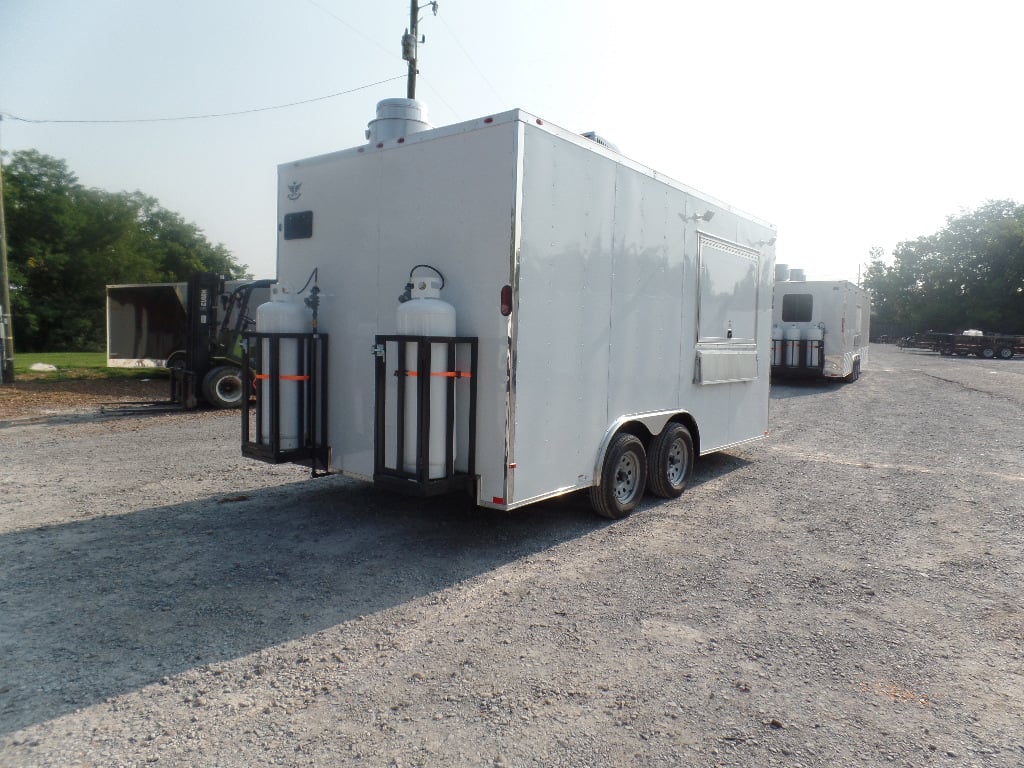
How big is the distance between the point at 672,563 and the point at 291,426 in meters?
3.00

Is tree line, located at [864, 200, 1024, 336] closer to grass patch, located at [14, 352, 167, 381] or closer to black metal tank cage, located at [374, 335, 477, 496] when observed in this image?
grass patch, located at [14, 352, 167, 381]

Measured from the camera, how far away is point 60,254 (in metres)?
38.3

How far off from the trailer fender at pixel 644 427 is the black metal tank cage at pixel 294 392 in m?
2.16

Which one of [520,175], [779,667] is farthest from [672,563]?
[520,175]

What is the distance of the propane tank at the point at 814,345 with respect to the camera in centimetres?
1827

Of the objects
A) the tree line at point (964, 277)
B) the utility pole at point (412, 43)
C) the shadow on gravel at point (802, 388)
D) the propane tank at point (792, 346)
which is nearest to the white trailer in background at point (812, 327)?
the propane tank at point (792, 346)

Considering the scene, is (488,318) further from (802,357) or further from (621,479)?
(802,357)

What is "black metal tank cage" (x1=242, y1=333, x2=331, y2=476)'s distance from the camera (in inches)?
209

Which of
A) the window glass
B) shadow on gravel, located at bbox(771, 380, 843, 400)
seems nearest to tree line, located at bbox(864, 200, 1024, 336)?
Result: shadow on gravel, located at bbox(771, 380, 843, 400)

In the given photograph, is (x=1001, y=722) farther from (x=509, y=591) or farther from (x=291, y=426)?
(x=291, y=426)

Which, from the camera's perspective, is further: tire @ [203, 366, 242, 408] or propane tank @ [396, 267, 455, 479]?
tire @ [203, 366, 242, 408]

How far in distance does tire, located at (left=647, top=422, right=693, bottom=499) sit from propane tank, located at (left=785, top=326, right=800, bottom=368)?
13.0 m

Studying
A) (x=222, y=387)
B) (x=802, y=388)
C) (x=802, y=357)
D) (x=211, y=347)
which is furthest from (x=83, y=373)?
(x=802, y=388)

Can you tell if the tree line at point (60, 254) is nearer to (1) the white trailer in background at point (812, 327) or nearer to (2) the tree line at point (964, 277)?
(1) the white trailer in background at point (812, 327)
